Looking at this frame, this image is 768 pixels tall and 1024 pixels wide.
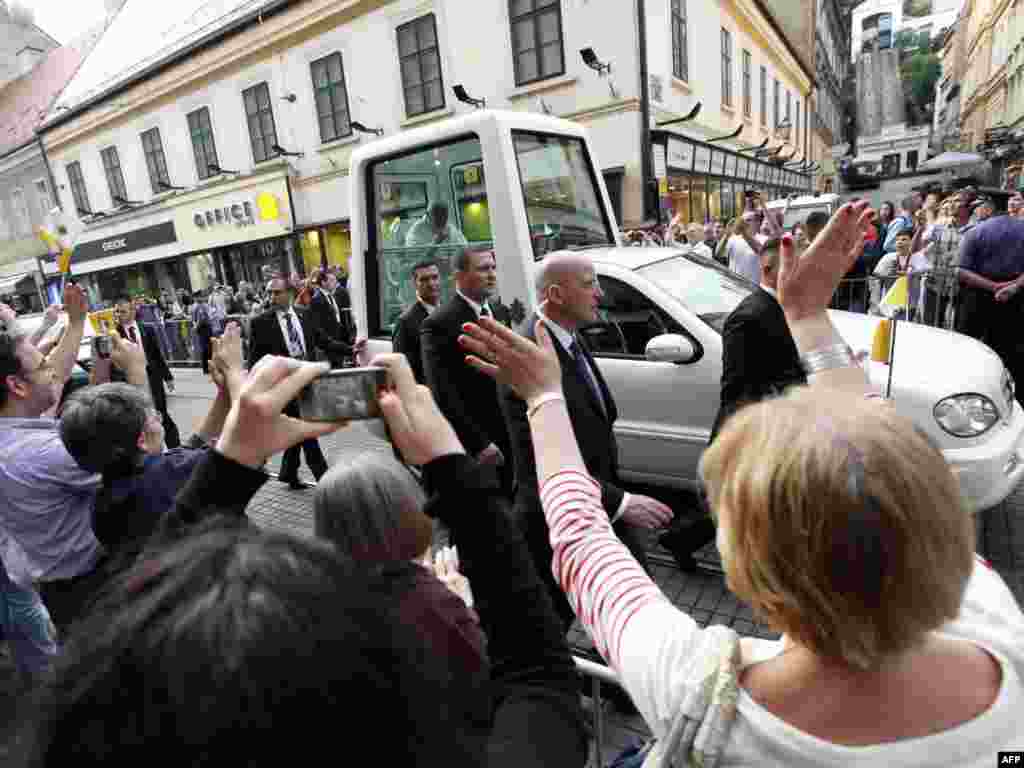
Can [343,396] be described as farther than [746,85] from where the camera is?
No

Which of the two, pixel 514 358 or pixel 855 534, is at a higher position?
pixel 514 358

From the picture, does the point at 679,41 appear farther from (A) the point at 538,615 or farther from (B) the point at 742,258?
(A) the point at 538,615

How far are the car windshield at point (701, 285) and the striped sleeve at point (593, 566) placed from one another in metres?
3.21

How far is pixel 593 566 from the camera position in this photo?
3.45ft

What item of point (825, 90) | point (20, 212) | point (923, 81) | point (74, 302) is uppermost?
point (923, 81)

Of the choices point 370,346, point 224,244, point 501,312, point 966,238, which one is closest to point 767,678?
point 501,312

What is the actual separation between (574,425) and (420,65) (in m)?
16.0

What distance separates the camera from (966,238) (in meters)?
5.75

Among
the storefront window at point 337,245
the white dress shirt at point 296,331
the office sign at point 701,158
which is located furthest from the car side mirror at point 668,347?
the storefront window at point 337,245

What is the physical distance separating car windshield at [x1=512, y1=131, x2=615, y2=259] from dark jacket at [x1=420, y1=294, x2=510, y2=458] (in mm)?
1503

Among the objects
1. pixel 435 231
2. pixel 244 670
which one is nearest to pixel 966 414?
pixel 244 670

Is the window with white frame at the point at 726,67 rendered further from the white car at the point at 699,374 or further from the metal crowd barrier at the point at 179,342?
the white car at the point at 699,374

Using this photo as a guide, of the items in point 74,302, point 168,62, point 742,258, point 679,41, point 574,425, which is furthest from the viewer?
point 168,62

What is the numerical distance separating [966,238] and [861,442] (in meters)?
6.52
